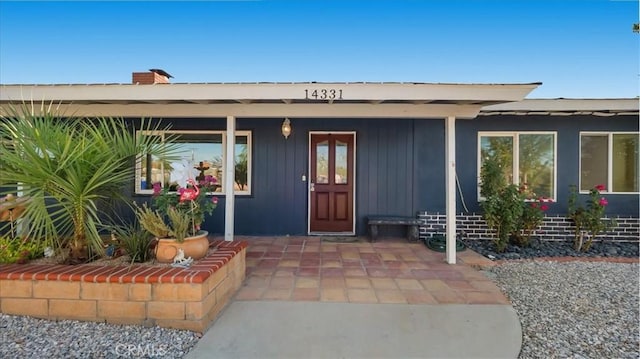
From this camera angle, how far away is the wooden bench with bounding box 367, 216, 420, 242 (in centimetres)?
497

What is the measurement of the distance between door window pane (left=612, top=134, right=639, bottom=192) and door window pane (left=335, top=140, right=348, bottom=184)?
456 centimetres

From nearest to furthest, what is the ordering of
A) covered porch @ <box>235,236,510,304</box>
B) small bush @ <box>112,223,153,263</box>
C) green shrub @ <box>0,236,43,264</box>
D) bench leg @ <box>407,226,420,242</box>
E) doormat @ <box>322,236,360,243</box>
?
1. green shrub @ <box>0,236,43,264</box>
2. small bush @ <box>112,223,153,263</box>
3. covered porch @ <box>235,236,510,304</box>
4. doormat @ <box>322,236,360,243</box>
5. bench leg @ <box>407,226,420,242</box>

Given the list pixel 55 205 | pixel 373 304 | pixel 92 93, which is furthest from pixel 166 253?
pixel 92 93

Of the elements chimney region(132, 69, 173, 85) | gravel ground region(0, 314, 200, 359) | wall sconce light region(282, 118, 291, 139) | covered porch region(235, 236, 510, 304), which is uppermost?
chimney region(132, 69, 173, 85)

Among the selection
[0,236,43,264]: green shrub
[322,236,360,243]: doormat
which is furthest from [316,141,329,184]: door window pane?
[0,236,43,264]: green shrub

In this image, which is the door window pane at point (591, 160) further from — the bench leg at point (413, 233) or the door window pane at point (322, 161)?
the door window pane at point (322, 161)

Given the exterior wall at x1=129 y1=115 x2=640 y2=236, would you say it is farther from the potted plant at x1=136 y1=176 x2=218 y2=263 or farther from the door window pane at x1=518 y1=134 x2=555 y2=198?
the potted plant at x1=136 y1=176 x2=218 y2=263

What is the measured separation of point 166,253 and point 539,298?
11.3 ft

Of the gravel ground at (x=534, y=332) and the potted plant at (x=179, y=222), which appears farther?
the potted plant at (x=179, y=222)

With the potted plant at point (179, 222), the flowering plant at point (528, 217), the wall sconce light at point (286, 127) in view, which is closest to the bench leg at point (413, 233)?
the flowering plant at point (528, 217)

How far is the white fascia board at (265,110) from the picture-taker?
386 cm

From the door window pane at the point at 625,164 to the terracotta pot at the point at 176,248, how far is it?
6585 mm

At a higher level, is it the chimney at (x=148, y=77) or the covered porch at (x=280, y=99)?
the chimney at (x=148, y=77)

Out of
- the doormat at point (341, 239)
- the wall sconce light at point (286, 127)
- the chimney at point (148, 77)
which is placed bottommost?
the doormat at point (341, 239)
